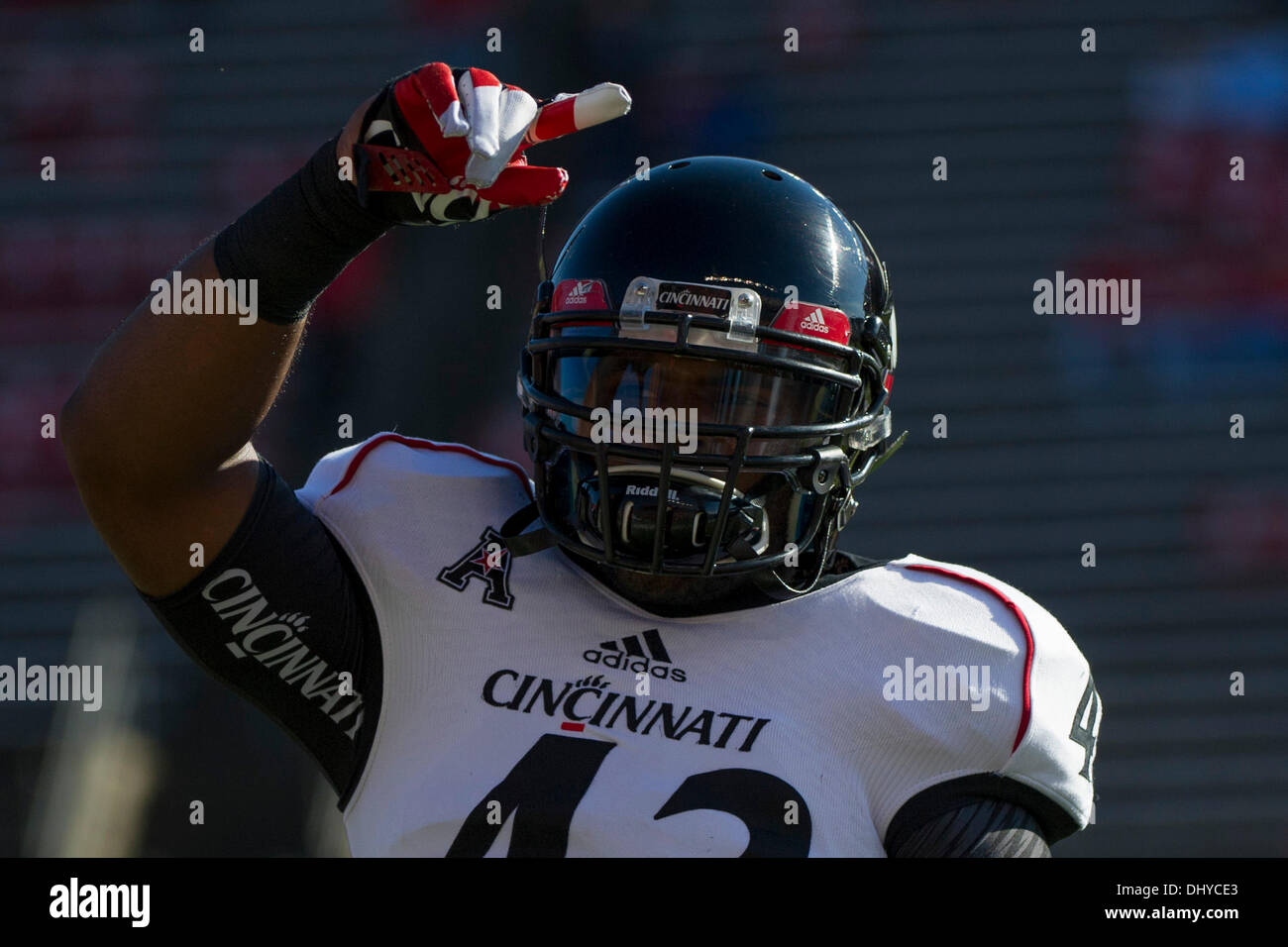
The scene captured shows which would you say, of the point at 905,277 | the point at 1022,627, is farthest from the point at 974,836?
the point at 905,277

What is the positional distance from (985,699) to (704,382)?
44 cm

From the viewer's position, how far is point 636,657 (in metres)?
1.55

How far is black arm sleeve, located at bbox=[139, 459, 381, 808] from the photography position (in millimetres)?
1480

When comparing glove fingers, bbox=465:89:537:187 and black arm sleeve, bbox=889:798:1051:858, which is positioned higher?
glove fingers, bbox=465:89:537:187

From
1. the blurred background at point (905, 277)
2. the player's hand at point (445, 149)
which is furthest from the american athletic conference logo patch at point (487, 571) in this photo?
the blurred background at point (905, 277)

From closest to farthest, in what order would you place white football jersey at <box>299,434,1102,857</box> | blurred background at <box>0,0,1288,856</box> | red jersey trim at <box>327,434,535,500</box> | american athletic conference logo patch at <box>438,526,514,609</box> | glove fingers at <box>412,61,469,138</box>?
1. glove fingers at <box>412,61,469,138</box>
2. white football jersey at <box>299,434,1102,857</box>
3. american athletic conference logo patch at <box>438,526,514,609</box>
4. red jersey trim at <box>327,434,535,500</box>
5. blurred background at <box>0,0,1288,856</box>

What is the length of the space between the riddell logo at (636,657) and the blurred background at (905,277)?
338cm

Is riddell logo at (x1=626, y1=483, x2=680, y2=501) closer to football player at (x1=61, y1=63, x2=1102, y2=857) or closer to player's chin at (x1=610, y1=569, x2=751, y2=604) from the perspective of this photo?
football player at (x1=61, y1=63, x2=1102, y2=857)

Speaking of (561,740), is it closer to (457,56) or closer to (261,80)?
(457,56)

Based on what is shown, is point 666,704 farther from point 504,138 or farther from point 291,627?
point 504,138

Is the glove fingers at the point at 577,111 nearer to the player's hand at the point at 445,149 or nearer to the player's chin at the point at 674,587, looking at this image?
the player's hand at the point at 445,149

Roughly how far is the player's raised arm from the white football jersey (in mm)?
211

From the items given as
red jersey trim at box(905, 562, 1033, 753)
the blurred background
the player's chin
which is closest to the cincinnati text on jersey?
the player's chin
